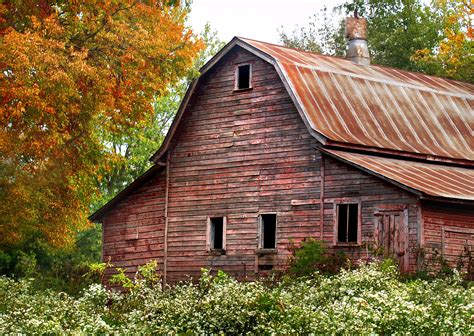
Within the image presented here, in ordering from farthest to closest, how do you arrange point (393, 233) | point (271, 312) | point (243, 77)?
point (243, 77), point (393, 233), point (271, 312)

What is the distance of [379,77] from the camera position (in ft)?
123

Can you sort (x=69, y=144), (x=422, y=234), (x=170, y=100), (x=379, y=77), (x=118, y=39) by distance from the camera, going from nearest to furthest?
(x=422, y=234) → (x=118, y=39) → (x=69, y=144) → (x=379, y=77) → (x=170, y=100)

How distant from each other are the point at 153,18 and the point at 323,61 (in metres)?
6.74

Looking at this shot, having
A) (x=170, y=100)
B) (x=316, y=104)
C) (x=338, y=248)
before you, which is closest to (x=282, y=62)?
(x=316, y=104)

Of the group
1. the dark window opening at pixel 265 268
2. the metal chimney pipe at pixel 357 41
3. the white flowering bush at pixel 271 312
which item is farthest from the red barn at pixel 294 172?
the white flowering bush at pixel 271 312

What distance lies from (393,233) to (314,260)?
2341 millimetres

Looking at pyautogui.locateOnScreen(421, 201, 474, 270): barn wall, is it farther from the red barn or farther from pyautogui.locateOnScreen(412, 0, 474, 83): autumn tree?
pyautogui.locateOnScreen(412, 0, 474, 83): autumn tree

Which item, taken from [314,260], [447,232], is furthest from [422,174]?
[314,260]

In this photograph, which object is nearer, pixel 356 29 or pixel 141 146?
pixel 356 29

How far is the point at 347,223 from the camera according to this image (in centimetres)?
3089

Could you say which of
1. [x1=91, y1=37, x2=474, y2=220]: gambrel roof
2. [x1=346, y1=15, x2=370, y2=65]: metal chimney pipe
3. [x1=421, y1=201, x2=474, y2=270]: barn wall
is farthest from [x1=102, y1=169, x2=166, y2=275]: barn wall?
[x1=421, y1=201, x2=474, y2=270]: barn wall

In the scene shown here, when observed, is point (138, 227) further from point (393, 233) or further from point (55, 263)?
point (55, 263)

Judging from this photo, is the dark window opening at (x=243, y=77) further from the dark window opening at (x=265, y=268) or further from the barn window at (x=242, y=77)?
the dark window opening at (x=265, y=268)

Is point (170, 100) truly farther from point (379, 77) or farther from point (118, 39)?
point (118, 39)
